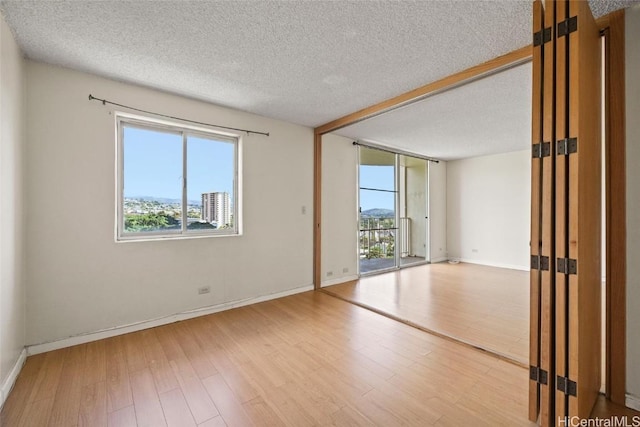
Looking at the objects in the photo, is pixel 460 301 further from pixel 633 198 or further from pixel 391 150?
pixel 391 150

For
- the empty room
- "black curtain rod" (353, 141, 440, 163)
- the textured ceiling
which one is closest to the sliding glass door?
"black curtain rod" (353, 141, 440, 163)

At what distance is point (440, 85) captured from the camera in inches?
105

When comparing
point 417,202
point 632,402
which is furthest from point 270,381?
point 417,202

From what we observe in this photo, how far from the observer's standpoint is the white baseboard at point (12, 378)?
1.73m

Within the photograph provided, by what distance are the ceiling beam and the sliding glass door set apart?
1441mm

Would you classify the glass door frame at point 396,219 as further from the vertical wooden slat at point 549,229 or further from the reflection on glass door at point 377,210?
the vertical wooden slat at point 549,229

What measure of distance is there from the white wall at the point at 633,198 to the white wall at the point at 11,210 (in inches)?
158

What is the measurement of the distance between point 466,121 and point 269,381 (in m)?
4.07

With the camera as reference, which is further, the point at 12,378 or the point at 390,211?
the point at 390,211

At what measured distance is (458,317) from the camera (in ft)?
10.1

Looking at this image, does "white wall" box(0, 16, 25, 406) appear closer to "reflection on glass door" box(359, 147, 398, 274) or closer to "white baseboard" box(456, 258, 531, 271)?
"reflection on glass door" box(359, 147, 398, 274)

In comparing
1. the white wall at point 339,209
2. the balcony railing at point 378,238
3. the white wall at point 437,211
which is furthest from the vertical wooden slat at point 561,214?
the white wall at point 437,211

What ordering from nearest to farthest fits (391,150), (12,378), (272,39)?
(12,378) → (272,39) → (391,150)

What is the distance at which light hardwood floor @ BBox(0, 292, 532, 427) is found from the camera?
1.61 meters
